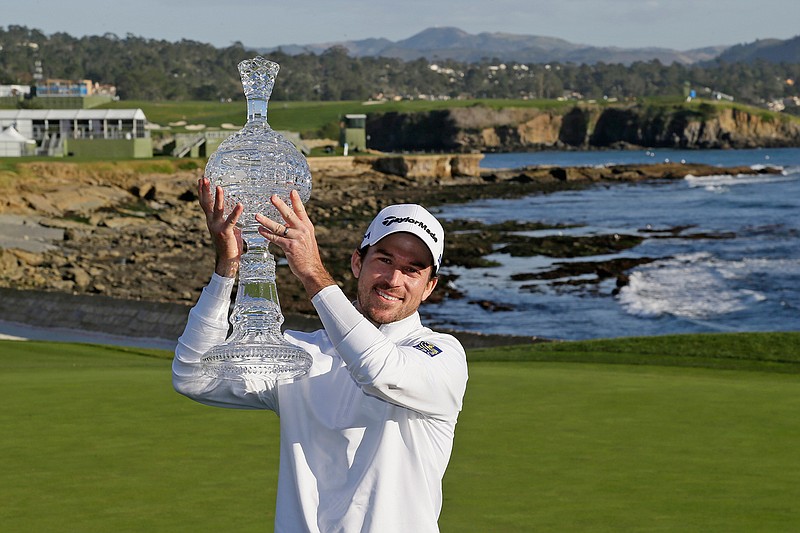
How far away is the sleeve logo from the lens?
126 inches

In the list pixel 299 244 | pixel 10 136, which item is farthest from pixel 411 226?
pixel 10 136

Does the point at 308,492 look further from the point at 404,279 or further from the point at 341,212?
the point at 341,212

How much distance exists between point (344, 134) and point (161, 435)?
102m

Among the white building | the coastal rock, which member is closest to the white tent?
the white building

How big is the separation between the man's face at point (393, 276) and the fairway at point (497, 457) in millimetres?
3091

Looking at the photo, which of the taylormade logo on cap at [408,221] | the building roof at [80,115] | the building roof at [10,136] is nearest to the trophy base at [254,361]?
the taylormade logo on cap at [408,221]

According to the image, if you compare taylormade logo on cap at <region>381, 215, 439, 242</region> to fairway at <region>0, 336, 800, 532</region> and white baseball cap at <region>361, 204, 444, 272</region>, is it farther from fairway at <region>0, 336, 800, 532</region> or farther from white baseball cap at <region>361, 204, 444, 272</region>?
fairway at <region>0, 336, 800, 532</region>

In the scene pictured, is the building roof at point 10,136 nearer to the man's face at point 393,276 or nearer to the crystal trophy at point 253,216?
the crystal trophy at point 253,216

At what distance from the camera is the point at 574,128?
198 meters

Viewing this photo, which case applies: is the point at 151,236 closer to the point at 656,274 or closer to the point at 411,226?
the point at 656,274

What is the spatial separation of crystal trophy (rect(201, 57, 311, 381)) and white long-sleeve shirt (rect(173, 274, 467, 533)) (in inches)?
4.8

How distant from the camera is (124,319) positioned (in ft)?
72.8

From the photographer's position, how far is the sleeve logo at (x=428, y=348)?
3.21 m

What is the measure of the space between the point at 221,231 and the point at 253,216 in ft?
0.36
